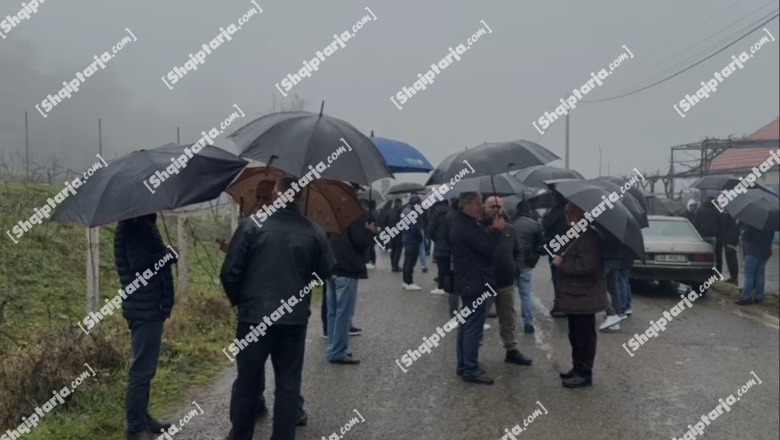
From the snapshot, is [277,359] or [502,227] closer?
[277,359]

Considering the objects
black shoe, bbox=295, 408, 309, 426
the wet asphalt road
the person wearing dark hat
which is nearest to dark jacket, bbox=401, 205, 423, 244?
the person wearing dark hat

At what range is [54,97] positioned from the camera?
Answer: 7.64 m

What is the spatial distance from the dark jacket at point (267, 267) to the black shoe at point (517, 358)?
3.42 meters

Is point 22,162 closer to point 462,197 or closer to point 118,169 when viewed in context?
point 118,169

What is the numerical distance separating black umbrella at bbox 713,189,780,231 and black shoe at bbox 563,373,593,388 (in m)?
5.99

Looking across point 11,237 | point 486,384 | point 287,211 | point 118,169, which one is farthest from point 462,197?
point 11,237

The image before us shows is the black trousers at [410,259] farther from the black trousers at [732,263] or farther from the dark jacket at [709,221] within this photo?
the black trousers at [732,263]

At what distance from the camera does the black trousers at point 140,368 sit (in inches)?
195

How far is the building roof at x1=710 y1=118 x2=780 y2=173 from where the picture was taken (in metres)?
23.0

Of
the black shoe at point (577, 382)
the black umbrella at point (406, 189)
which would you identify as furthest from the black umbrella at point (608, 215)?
the black umbrella at point (406, 189)

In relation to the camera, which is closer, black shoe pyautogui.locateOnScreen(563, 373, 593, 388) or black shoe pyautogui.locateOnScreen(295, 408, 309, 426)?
black shoe pyautogui.locateOnScreen(295, 408, 309, 426)

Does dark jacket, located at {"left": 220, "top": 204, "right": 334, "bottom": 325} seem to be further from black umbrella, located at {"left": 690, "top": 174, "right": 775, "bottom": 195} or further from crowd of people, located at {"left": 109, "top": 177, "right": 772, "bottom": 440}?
black umbrella, located at {"left": 690, "top": 174, "right": 775, "bottom": 195}

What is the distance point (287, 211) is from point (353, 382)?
2592 mm

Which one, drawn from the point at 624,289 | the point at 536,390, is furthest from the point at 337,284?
the point at 624,289
